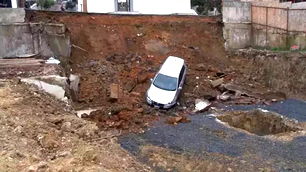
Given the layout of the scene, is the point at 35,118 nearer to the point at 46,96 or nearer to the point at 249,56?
the point at 46,96

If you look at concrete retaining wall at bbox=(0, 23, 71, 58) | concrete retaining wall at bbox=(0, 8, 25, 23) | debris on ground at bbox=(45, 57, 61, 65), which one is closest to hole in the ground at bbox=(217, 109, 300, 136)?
debris on ground at bbox=(45, 57, 61, 65)

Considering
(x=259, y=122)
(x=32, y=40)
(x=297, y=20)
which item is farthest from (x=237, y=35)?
(x=32, y=40)

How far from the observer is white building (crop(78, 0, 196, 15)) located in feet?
98.8

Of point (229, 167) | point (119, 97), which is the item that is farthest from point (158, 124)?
point (229, 167)

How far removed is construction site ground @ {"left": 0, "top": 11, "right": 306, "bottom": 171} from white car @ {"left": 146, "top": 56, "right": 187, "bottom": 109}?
50 cm

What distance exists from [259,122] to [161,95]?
4992 millimetres

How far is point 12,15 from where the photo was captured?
2430 centimetres

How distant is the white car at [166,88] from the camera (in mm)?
20859

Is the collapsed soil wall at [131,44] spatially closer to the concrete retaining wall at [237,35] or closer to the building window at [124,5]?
the concrete retaining wall at [237,35]

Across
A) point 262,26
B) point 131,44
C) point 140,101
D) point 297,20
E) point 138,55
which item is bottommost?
point 140,101

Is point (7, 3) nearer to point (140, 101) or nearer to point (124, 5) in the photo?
point (124, 5)

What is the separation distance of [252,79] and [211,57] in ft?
11.0

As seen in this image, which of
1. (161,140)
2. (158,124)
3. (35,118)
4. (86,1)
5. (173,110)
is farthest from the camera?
(86,1)

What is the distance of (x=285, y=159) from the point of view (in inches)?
631
